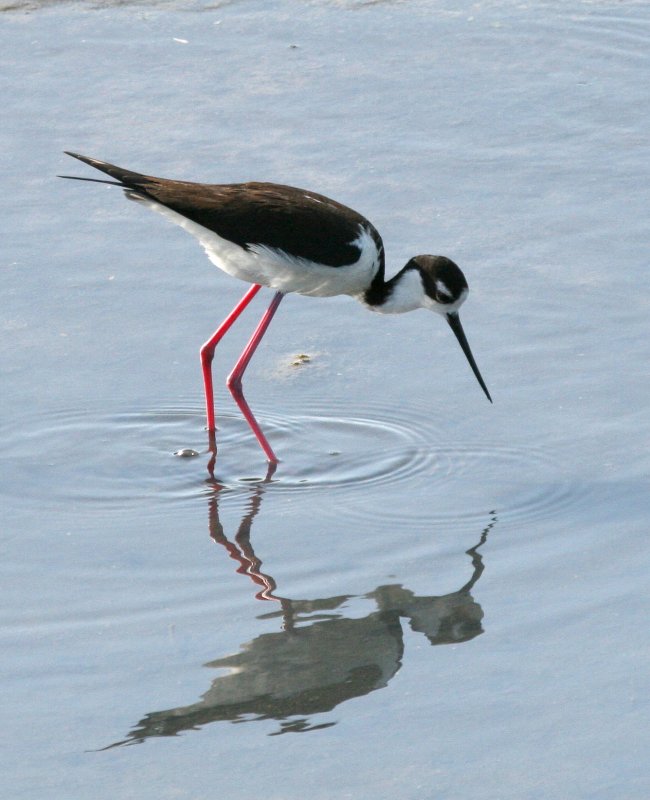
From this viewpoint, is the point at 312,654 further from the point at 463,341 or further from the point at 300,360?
the point at 300,360

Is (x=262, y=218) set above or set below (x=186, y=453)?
above

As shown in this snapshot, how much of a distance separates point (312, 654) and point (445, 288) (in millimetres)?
2190

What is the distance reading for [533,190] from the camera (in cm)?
802

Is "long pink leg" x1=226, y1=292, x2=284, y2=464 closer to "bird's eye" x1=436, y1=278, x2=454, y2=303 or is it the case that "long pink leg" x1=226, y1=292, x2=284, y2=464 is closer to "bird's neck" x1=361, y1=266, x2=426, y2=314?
"bird's neck" x1=361, y1=266, x2=426, y2=314

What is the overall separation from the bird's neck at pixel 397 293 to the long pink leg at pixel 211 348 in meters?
0.50

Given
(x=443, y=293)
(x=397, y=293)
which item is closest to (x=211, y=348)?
(x=397, y=293)

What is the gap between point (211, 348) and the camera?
21.2 feet

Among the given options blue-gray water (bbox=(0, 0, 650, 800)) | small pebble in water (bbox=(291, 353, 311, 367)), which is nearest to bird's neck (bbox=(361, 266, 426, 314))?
blue-gray water (bbox=(0, 0, 650, 800))

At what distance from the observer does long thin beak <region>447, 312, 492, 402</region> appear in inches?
240

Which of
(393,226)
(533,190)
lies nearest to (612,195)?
(533,190)

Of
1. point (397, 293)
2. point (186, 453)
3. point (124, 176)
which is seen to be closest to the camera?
point (186, 453)

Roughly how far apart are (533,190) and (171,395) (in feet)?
8.35

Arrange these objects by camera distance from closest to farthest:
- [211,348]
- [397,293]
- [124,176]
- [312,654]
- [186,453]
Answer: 1. [312,654]
2. [186,453]
3. [124,176]
4. [211,348]
5. [397,293]

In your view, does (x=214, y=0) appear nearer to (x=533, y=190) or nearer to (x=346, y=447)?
(x=533, y=190)
